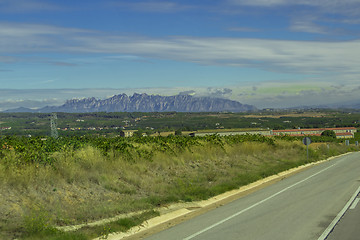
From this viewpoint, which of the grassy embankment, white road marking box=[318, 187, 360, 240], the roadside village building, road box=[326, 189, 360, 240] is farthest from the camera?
the roadside village building

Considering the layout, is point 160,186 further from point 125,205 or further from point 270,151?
point 270,151

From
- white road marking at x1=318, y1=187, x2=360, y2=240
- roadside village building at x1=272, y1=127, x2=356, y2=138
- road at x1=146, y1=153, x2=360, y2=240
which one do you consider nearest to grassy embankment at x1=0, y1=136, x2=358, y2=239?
road at x1=146, y1=153, x2=360, y2=240

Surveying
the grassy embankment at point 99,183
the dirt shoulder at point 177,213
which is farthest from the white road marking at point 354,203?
the grassy embankment at point 99,183

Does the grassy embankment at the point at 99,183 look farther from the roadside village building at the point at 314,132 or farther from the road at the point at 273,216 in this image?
the roadside village building at the point at 314,132

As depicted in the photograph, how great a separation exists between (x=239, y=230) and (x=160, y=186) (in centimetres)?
577

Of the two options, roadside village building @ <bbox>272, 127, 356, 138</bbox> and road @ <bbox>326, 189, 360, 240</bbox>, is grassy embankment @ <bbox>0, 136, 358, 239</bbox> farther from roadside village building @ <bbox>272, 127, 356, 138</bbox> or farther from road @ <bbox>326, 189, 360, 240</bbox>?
roadside village building @ <bbox>272, 127, 356, 138</bbox>

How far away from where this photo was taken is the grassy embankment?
33.0 feet

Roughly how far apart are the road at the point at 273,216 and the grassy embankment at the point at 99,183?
1462mm

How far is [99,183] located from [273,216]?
233 inches

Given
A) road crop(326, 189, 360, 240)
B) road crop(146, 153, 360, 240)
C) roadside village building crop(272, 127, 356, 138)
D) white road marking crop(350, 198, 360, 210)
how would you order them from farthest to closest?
roadside village building crop(272, 127, 356, 138) < white road marking crop(350, 198, 360, 210) < road crop(146, 153, 360, 240) < road crop(326, 189, 360, 240)

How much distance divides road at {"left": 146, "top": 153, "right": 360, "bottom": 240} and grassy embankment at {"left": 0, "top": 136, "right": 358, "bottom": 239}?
1.46m

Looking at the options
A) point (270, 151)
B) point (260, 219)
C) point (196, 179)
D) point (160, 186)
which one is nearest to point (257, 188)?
point (196, 179)

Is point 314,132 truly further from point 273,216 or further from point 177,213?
point 177,213

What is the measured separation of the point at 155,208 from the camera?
1279 centimetres
